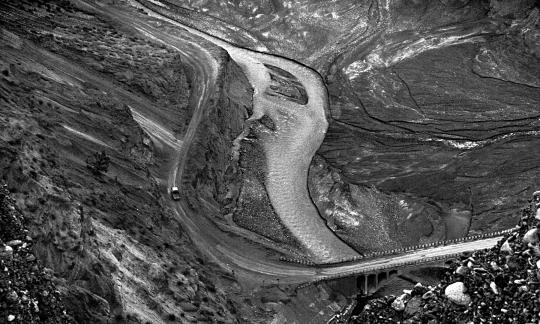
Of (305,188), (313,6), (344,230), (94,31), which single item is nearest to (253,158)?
(305,188)

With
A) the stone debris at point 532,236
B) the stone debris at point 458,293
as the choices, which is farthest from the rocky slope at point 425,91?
the stone debris at point 532,236

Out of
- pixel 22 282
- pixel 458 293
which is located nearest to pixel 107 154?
pixel 22 282

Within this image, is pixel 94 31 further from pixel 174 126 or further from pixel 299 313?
pixel 299 313

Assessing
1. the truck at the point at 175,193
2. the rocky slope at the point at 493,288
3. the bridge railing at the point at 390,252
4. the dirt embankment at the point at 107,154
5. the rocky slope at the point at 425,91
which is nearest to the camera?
the rocky slope at the point at 493,288

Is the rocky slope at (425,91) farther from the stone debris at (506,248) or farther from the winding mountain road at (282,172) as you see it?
Result: the stone debris at (506,248)

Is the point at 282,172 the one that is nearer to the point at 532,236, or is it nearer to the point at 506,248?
the point at 506,248

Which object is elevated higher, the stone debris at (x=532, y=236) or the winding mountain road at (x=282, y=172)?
the stone debris at (x=532, y=236)

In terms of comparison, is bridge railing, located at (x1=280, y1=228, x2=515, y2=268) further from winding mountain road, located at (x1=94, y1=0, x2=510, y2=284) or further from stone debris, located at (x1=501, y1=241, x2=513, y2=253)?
stone debris, located at (x1=501, y1=241, x2=513, y2=253)
